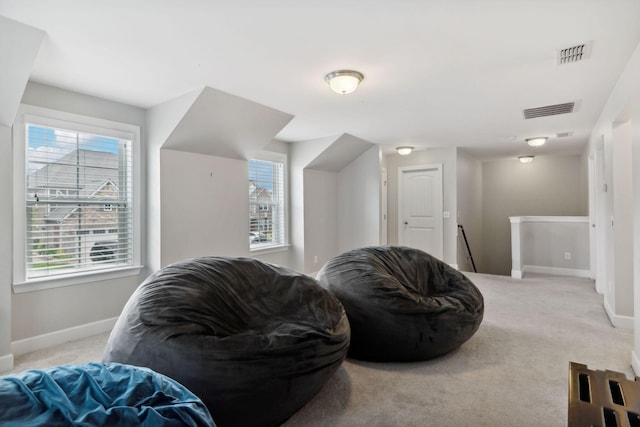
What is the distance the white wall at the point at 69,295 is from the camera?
297cm

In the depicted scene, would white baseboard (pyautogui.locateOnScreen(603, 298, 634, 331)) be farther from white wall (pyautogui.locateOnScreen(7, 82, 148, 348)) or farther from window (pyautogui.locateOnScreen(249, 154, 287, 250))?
white wall (pyautogui.locateOnScreen(7, 82, 148, 348))

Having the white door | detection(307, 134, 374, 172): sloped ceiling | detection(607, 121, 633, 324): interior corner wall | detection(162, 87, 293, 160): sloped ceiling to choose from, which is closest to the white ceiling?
detection(162, 87, 293, 160): sloped ceiling

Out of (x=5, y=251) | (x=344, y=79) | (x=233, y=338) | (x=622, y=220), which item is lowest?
(x=233, y=338)

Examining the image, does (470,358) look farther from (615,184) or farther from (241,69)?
(241,69)

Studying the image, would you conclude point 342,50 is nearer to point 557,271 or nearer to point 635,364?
point 635,364

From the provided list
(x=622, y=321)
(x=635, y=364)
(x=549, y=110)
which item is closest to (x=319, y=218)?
(x=549, y=110)

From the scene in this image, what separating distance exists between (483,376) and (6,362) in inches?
138

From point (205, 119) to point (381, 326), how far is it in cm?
266

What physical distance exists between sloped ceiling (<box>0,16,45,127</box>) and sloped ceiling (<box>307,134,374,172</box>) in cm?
370

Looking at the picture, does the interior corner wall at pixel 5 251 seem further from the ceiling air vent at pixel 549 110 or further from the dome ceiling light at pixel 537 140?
the dome ceiling light at pixel 537 140

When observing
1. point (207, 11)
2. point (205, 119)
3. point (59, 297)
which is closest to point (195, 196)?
point (205, 119)

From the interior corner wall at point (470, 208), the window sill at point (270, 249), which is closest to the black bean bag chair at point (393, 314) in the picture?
the window sill at point (270, 249)

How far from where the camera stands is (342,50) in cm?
254

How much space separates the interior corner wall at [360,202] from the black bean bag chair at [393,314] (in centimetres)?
318
